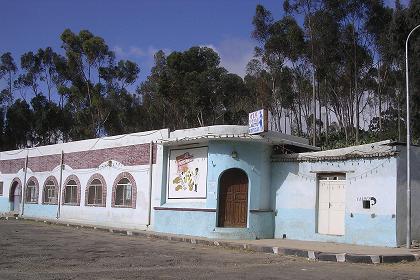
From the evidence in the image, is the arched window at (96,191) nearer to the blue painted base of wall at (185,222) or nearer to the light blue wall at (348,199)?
the blue painted base of wall at (185,222)

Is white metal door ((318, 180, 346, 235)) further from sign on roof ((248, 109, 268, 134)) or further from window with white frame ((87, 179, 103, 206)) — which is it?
window with white frame ((87, 179, 103, 206))

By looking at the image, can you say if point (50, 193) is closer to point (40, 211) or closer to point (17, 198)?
point (40, 211)

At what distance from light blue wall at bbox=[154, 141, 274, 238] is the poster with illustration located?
20.5 inches

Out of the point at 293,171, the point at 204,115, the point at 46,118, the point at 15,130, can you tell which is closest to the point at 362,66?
the point at 204,115

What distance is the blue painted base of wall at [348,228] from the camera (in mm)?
16016

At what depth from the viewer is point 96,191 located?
27516mm

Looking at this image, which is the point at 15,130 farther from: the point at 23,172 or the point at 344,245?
the point at 344,245

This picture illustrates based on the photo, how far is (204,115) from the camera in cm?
4228

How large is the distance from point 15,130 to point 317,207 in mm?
42352

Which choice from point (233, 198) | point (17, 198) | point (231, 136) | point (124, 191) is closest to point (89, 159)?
point (124, 191)

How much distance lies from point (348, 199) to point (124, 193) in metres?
12.2

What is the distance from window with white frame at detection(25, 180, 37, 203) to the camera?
111ft

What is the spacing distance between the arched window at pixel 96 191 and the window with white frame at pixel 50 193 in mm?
4233

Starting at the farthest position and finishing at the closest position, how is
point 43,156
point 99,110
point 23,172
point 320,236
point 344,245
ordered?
point 99,110 → point 23,172 → point 43,156 → point 320,236 → point 344,245
